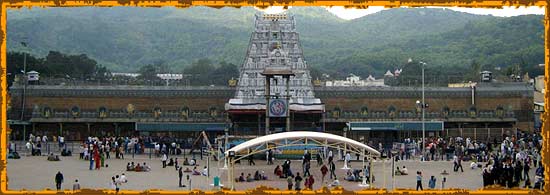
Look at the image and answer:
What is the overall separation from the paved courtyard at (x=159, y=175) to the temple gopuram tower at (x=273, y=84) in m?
11.3

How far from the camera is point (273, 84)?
158 feet

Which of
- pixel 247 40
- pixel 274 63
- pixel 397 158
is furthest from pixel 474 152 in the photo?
pixel 247 40

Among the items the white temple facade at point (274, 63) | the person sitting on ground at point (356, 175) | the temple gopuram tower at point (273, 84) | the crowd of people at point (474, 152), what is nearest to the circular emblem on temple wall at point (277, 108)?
the temple gopuram tower at point (273, 84)

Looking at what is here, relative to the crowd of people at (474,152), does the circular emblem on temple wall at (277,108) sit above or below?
above

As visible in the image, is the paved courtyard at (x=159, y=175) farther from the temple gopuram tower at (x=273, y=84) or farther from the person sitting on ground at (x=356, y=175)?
the temple gopuram tower at (x=273, y=84)

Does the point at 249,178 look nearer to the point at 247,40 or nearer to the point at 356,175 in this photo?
the point at 356,175


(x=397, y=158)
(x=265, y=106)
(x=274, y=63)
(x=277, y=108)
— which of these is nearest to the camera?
(x=397, y=158)

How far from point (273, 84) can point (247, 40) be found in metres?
123

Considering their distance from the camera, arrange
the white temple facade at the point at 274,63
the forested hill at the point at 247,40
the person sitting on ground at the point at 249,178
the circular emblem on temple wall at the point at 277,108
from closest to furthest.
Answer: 1. the person sitting on ground at the point at 249,178
2. the circular emblem on temple wall at the point at 277,108
3. the white temple facade at the point at 274,63
4. the forested hill at the point at 247,40

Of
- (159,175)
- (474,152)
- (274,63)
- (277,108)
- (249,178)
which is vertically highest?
(274,63)

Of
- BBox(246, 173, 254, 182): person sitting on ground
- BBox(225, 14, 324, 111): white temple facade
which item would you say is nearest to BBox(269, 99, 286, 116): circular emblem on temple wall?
BBox(225, 14, 324, 111): white temple facade

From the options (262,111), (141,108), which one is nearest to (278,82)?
(262,111)

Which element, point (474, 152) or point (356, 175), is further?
point (474, 152)

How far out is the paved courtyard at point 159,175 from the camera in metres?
22.8
